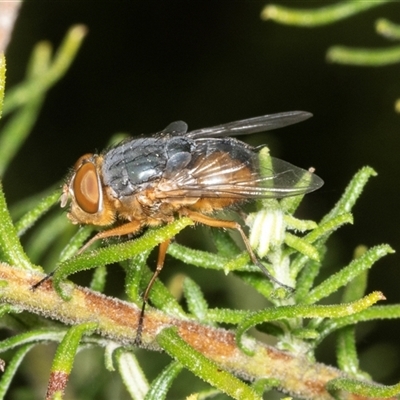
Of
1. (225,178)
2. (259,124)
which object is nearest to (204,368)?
(225,178)

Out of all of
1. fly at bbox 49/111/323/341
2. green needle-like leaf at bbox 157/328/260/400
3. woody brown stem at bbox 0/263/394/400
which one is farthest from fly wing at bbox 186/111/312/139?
green needle-like leaf at bbox 157/328/260/400

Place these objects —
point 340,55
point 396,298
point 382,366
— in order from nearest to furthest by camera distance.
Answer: point 340,55 → point 382,366 → point 396,298

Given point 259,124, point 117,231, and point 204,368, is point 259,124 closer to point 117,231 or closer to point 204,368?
point 117,231

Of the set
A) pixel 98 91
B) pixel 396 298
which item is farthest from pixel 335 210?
pixel 98 91

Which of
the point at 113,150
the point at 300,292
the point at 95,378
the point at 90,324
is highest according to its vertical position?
the point at 113,150

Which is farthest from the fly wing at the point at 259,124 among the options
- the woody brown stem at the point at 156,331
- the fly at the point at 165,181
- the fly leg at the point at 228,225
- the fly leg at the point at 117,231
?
the woody brown stem at the point at 156,331

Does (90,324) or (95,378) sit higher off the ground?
(90,324)

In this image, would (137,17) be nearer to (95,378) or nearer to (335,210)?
(95,378)

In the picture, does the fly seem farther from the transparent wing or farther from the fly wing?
the fly wing
